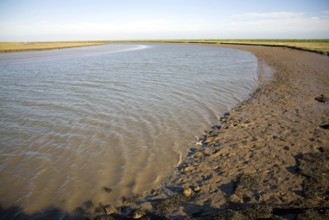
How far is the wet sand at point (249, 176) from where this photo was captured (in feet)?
13.4

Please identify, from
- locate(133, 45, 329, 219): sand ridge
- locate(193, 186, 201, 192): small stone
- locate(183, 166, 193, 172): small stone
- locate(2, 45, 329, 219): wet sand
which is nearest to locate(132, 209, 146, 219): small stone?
locate(2, 45, 329, 219): wet sand

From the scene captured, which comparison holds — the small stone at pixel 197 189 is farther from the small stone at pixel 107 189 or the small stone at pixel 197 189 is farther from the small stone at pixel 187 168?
the small stone at pixel 107 189

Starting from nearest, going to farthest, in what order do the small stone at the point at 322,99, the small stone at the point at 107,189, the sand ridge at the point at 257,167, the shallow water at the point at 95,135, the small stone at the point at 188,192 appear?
1. the sand ridge at the point at 257,167
2. the small stone at the point at 188,192
3. the small stone at the point at 107,189
4. the shallow water at the point at 95,135
5. the small stone at the point at 322,99

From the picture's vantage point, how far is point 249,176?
5.04 meters

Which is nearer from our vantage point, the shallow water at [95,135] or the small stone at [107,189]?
the small stone at [107,189]

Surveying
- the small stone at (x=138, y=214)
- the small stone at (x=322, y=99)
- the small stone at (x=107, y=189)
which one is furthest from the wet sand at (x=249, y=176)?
the small stone at (x=322, y=99)

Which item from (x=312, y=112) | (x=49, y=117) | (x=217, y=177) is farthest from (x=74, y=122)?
(x=312, y=112)

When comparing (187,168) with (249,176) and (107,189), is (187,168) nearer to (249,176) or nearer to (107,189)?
(249,176)

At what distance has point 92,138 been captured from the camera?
736 centimetres

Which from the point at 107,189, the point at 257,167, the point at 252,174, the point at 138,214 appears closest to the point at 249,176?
the point at 252,174

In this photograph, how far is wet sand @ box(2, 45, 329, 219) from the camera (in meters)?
4.09

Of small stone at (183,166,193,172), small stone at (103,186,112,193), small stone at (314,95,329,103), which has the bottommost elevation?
small stone at (103,186,112,193)

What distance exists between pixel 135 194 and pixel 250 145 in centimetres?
382

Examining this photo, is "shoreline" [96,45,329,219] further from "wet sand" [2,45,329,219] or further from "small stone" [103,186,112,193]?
"small stone" [103,186,112,193]
